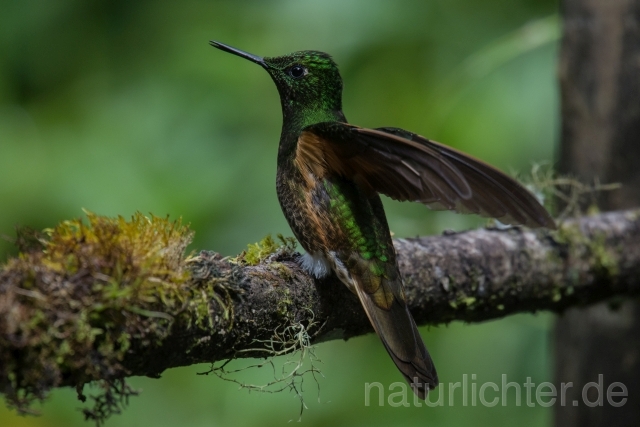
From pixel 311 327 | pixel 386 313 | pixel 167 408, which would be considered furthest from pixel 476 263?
pixel 167 408

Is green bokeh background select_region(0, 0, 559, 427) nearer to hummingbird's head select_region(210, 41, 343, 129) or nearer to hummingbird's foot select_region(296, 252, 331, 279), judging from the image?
hummingbird's head select_region(210, 41, 343, 129)

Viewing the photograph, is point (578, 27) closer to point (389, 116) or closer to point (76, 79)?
point (389, 116)

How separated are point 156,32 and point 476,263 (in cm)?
401

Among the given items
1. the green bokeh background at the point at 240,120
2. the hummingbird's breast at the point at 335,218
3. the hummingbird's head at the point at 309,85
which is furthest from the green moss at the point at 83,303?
the green bokeh background at the point at 240,120

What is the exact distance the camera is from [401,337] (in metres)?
2.46

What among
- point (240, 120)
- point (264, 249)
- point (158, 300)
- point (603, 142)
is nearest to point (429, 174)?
point (264, 249)

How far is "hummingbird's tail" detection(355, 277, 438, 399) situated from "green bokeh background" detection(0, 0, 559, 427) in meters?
1.49

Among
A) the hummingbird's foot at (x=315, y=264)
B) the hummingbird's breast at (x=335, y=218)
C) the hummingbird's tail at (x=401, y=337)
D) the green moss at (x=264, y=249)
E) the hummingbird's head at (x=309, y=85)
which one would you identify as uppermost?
the hummingbird's head at (x=309, y=85)

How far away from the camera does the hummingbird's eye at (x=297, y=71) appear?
3219mm

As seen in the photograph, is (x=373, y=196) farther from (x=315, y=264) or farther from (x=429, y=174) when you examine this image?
(x=429, y=174)

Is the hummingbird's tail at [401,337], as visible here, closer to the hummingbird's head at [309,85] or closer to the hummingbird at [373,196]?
the hummingbird at [373,196]

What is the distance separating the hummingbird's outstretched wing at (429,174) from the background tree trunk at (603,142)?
182 centimetres

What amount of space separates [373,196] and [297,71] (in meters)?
0.91

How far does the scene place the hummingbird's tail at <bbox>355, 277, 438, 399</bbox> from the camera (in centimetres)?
240
